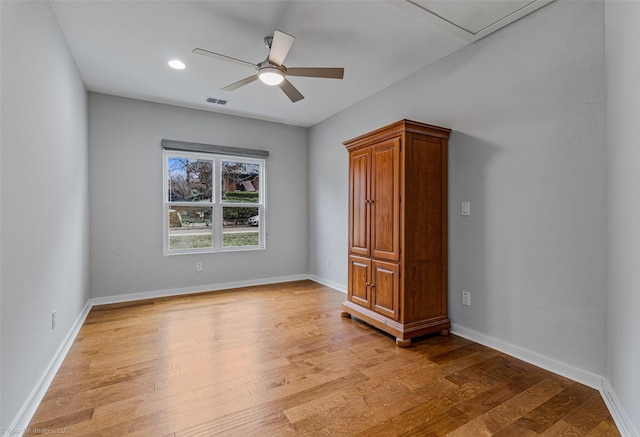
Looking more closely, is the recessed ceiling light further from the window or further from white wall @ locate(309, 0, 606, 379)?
white wall @ locate(309, 0, 606, 379)

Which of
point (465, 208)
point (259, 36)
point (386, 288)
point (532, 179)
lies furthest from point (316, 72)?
point (386, 288)

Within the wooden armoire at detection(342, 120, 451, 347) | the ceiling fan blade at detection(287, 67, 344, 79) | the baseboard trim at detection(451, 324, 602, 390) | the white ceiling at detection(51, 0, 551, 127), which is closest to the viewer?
the baseboard trim at detection(451, 324, 602, 390)

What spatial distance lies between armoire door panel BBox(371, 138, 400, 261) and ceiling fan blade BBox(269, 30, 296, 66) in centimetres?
119

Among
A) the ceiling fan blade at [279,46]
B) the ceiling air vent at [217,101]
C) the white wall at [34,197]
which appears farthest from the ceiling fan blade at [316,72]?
the ceiling air vent at [217,101]

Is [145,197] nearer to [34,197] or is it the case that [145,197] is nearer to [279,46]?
[34,197]

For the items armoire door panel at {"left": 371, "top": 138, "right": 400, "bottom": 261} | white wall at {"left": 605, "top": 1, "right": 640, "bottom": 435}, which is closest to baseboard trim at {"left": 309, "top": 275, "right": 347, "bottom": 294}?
armoire door panel at {"left": 371, "top": 138, "right": 400, "bottom": 261}

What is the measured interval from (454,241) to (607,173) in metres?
1.23

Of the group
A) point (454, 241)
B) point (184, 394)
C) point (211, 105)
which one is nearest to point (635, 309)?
point (454, 241)

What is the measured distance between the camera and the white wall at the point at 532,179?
2.04m

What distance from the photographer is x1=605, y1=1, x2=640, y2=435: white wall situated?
1516 millimetres

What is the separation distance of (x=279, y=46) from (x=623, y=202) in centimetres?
240

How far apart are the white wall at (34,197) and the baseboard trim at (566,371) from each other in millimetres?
3038

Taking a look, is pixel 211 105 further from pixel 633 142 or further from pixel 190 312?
pixel 633 142

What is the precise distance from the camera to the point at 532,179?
235 cm
